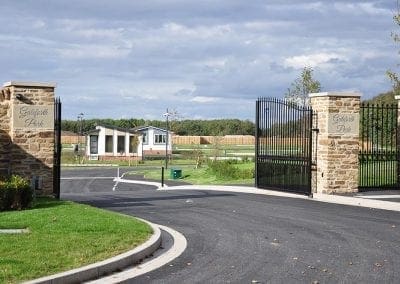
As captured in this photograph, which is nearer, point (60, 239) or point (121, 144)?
point (60, 239)

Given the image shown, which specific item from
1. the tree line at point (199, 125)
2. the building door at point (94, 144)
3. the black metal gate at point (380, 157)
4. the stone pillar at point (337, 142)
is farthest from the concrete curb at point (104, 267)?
the tree line at point (199, 125)

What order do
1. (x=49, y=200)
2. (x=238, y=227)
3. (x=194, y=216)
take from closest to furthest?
(x=238, y=227)
(x=194, y=216)
(x=49, y=200)

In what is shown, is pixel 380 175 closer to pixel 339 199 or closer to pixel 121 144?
pixel 339 199

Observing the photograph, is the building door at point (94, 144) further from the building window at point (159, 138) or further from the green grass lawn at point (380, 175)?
the green grass lawn at point (380, 175)

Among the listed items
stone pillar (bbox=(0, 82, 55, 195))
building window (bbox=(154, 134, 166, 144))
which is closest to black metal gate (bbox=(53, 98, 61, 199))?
stone pillar (bbox=(0, 82, 55, 195))

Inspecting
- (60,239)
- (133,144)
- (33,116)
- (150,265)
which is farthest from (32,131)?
(133,144)

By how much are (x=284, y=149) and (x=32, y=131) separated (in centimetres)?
849

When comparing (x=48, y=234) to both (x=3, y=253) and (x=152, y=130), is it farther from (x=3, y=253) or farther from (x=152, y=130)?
(x=152, y=130)

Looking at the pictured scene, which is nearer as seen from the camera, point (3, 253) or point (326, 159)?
point (3, 253)

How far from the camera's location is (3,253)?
839cm

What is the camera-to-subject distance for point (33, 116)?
17062mm

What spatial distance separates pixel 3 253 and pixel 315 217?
26.4ft

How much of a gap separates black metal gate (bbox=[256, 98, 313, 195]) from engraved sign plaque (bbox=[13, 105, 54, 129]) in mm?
7862

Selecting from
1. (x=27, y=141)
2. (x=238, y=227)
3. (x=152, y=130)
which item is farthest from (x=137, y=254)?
(x=152, y=130)
